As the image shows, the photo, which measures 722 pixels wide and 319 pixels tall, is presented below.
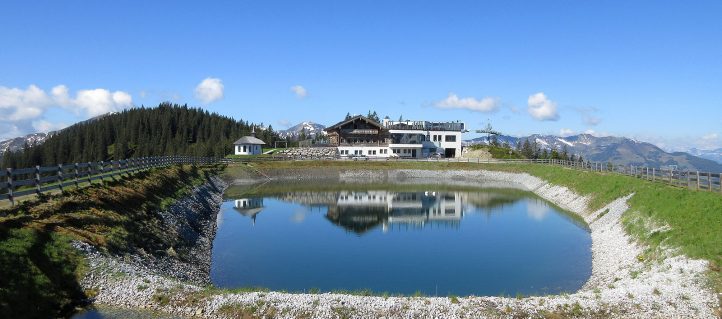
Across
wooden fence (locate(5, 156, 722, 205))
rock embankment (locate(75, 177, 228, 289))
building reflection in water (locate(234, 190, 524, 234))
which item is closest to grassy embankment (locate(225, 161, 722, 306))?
wooden fence (locate(5, 156, 722, 205))

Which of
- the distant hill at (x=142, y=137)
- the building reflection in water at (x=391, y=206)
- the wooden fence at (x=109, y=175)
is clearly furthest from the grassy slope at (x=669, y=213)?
the distant hill at (x=142, y=137)

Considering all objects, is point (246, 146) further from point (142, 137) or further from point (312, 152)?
point (142, 137)

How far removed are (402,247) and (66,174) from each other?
19.5 metres

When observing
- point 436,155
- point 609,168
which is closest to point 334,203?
point 609,168

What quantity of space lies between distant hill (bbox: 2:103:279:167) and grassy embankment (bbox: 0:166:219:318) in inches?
4083

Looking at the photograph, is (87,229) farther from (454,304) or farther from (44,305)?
(454,304)

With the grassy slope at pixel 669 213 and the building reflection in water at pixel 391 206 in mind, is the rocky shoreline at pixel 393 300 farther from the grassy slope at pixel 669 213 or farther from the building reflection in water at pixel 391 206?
the building reflection in water at pixel 391 206

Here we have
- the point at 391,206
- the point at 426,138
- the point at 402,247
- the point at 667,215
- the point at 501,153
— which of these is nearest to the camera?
the point at 667,215

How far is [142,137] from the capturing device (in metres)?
158

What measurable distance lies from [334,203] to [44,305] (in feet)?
133

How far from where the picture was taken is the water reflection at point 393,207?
138 ft

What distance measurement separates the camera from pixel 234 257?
90.8 ft

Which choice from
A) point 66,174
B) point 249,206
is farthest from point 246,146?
point 66,174

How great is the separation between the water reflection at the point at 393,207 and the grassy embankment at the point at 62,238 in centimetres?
1598
